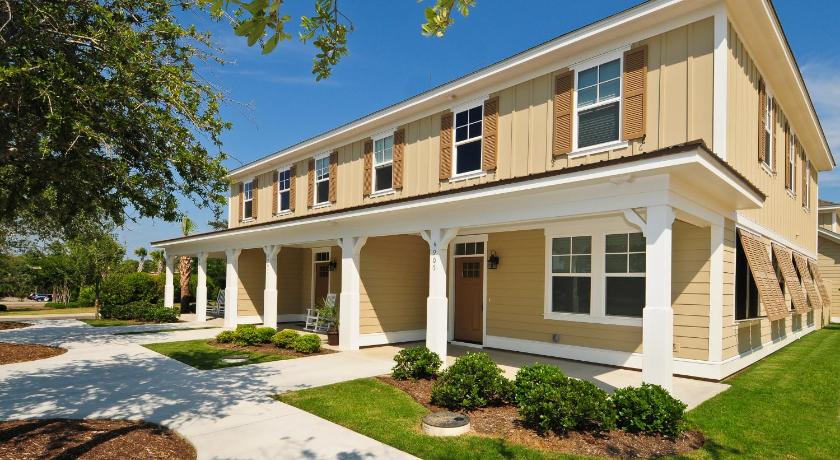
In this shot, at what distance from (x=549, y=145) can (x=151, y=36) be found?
21.5 ft

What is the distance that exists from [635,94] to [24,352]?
1364 centimetres

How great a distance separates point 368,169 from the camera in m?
13.4

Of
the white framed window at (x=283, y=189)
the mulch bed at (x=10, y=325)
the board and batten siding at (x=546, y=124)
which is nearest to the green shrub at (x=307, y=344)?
the board and batten siding at (x=546, y=124)

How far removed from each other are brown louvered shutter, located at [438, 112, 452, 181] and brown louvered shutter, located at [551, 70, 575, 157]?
2.61m

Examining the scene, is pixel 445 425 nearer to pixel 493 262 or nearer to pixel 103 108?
pixel 103 108

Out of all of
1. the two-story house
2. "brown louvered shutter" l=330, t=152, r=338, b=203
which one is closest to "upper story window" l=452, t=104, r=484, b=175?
the two-story house

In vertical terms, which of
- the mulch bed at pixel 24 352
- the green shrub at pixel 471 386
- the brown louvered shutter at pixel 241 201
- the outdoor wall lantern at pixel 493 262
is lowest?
the mulch bed at pixel 24 352

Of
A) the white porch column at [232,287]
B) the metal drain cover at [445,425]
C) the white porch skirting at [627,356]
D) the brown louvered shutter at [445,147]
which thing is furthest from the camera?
the white porch column at [232,287]

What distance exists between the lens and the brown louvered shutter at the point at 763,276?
8.97 metres

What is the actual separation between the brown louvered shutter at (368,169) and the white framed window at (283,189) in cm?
437

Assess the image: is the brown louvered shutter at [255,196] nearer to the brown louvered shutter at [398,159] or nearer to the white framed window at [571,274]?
the brown louvered shutter at [398,159]

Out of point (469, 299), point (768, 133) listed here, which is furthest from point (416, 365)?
point (768, 133)

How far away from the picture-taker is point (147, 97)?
6398 millimetres

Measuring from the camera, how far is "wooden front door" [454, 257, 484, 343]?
12.7 meters
